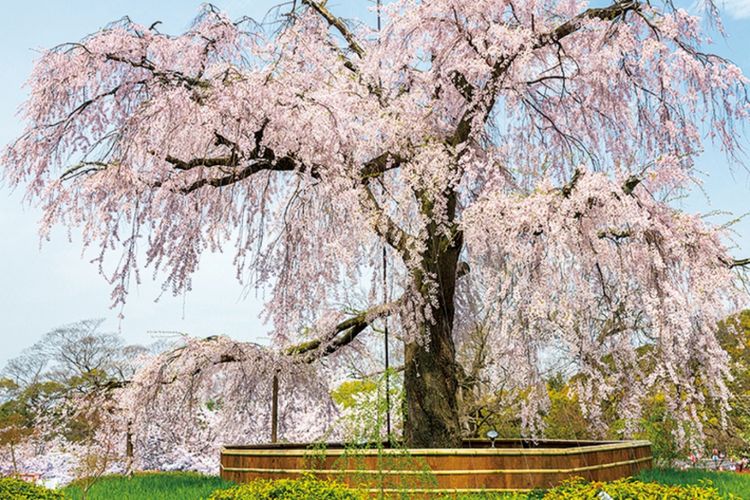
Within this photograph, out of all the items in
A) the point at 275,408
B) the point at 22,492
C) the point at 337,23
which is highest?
the point at 337,23

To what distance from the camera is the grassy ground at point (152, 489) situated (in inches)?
345

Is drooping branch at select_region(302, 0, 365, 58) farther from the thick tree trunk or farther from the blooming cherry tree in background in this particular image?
the thick tree trunk

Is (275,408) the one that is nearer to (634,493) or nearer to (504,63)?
(504,63)

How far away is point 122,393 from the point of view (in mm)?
11055

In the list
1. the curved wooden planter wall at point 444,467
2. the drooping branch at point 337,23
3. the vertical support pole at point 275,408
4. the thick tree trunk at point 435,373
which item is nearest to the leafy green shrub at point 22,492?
the curved wooden planter wall at point 444,467

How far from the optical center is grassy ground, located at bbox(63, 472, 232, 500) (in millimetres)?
8773

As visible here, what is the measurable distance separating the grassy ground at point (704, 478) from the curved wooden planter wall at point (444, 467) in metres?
0.83

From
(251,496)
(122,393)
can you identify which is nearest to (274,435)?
(122,393)

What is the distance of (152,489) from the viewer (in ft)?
33.2

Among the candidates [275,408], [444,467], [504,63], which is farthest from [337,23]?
[444,467]

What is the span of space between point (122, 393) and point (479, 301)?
5963 millimetres

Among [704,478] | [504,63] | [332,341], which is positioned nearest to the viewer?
[504,63]

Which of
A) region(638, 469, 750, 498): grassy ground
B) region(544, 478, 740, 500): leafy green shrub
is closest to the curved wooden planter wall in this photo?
region(638, 469, 750, 498): grassy ground

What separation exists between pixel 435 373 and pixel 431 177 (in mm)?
2763
